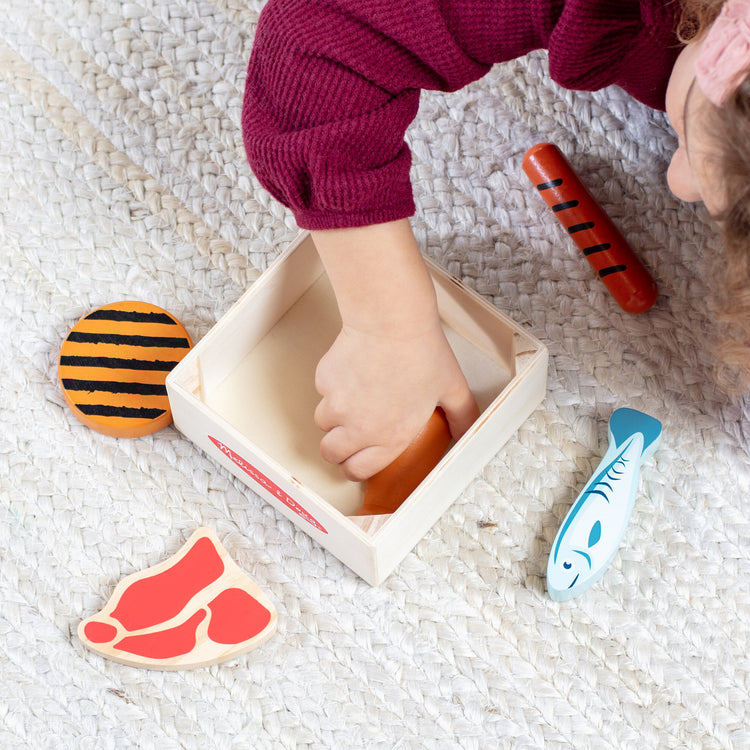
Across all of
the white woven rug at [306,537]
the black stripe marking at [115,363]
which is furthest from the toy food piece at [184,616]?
the black stripe marking at [115,363]

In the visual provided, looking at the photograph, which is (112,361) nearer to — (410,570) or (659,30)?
(410,570)

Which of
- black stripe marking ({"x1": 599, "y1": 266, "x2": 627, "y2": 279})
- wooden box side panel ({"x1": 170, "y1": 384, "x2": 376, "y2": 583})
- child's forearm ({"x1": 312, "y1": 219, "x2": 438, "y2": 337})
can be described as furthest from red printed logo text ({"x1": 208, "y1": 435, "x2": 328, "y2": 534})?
black stripe marking ({"x1": 599, "y1": 266, "x2": 627, "y2": 279})

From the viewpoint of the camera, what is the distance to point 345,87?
0.56m

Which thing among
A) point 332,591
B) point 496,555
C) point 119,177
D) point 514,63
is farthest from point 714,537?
point 119,177

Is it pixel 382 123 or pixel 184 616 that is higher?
pixel 382 123

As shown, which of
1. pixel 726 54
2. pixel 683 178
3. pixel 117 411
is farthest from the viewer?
pixel 117 411

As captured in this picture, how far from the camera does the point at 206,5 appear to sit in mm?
767

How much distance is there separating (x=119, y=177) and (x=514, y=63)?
0.96 feet

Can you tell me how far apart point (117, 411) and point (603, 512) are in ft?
1.00

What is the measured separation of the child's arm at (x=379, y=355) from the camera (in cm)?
59

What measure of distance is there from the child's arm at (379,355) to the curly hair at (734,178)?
0.16m

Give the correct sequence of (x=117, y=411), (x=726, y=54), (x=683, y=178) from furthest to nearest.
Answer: (x=117, y=411) → (x=683, y=178) → (x=726, y=54)

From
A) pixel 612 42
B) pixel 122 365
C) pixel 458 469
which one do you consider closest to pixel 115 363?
pixel 122 365

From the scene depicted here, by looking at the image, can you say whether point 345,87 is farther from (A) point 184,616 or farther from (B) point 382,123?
(A) point 184,616
